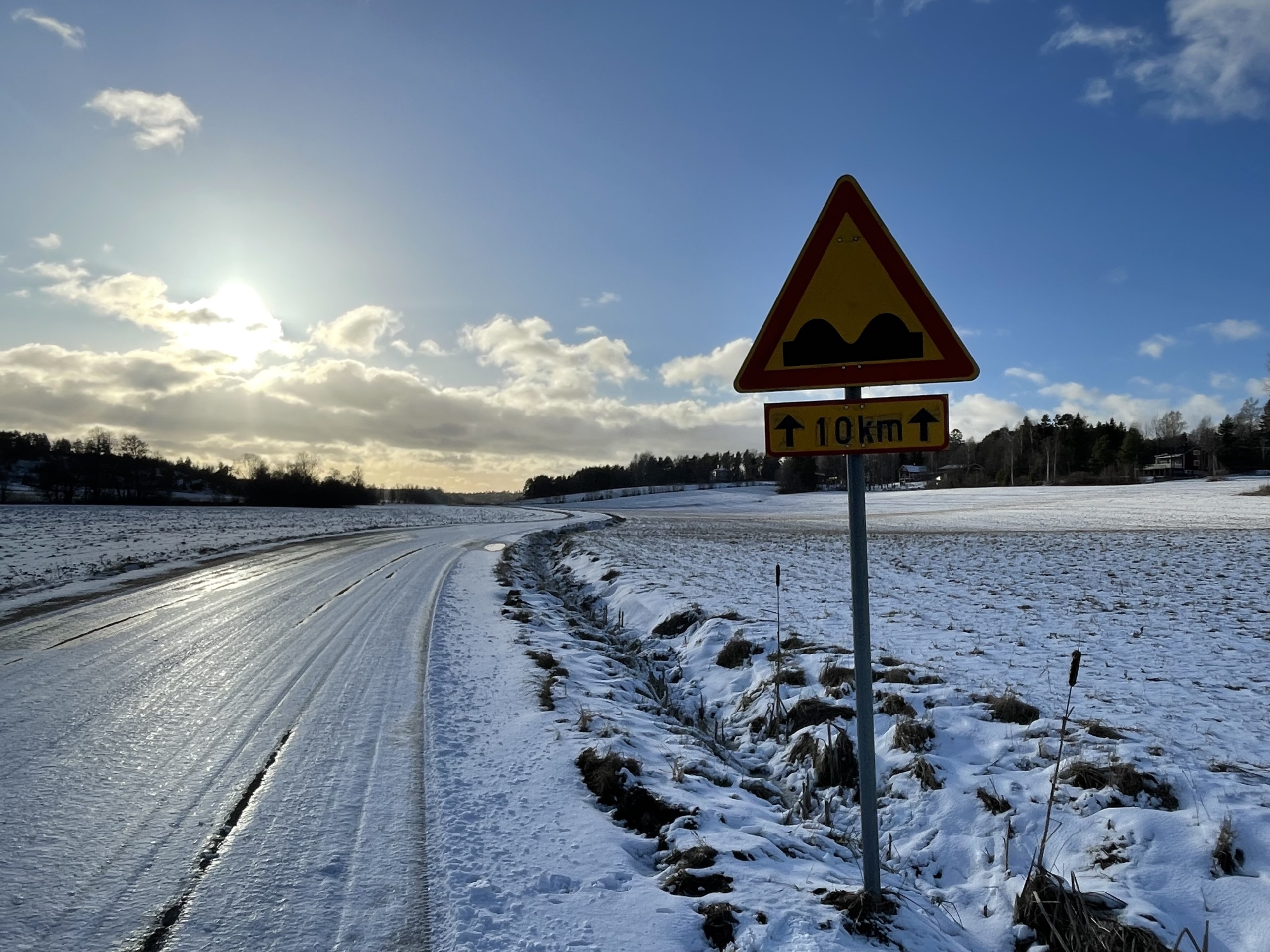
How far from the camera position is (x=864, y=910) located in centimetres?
314

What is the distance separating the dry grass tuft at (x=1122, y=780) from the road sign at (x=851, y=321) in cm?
321

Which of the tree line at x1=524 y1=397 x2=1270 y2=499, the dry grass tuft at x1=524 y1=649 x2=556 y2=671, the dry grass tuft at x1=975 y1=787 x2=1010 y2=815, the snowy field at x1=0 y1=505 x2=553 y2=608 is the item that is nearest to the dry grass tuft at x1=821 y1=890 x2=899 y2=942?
the dry grass tuft at x1=975 y1=787 x2=1010 y2=815

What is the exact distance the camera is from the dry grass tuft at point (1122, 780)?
4.18m

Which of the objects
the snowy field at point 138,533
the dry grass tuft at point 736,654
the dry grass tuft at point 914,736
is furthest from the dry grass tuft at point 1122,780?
the snowy field at point 138,533

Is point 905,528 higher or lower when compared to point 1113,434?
lower

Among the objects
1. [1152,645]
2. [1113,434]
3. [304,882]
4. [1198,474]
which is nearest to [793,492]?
[1113,434]

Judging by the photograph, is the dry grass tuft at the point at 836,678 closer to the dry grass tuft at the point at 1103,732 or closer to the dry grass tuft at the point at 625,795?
the dry grass tuft at the point at 1103,732

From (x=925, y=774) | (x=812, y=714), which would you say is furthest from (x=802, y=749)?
(x=925, y=774)

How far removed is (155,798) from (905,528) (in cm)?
3364

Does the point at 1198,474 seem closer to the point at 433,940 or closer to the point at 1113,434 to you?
the point at 1113,434

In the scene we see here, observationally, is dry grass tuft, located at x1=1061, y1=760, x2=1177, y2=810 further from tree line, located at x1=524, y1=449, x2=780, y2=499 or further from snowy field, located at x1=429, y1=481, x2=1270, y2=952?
tree line, located at x1=524, y1=449, x2=780, y2=499

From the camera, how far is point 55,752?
504 cm

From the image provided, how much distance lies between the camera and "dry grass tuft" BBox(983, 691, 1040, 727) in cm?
564

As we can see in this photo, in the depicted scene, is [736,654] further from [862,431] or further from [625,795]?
[862,431]
